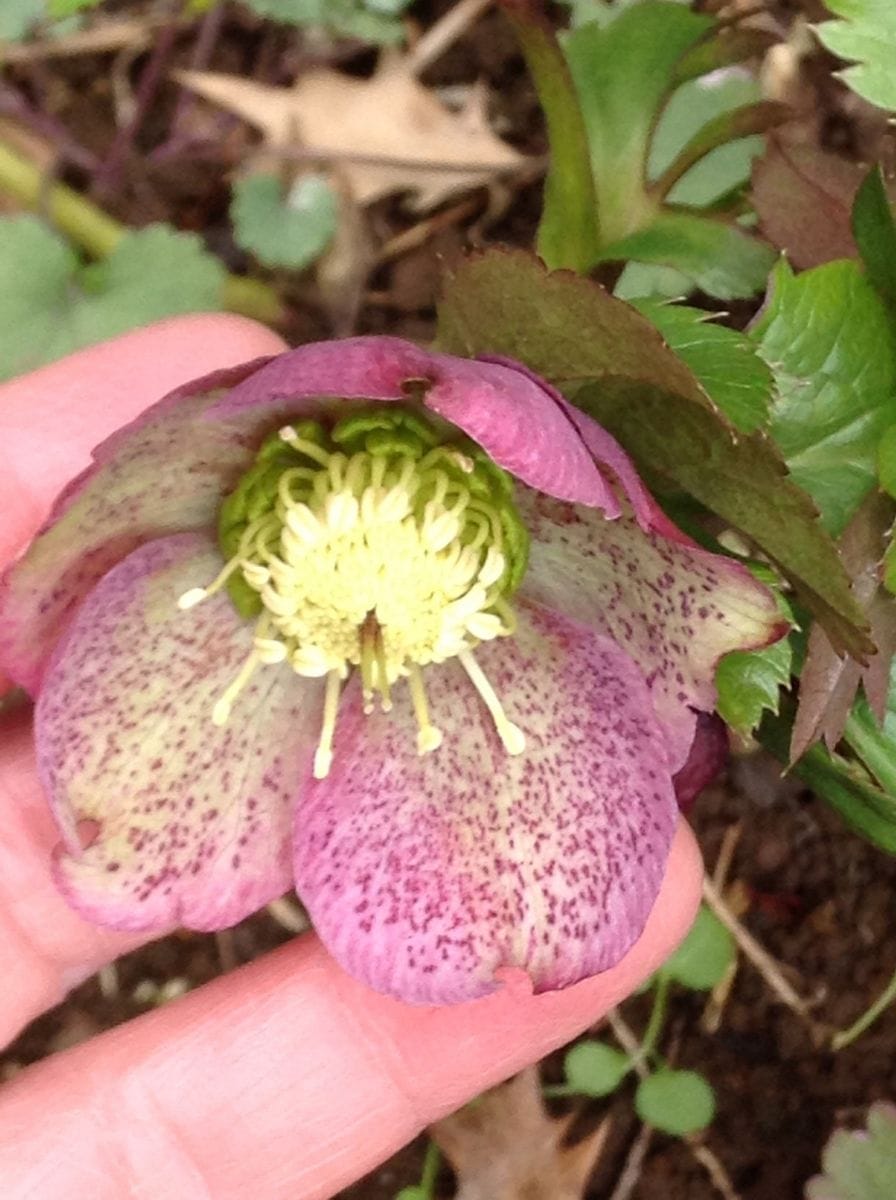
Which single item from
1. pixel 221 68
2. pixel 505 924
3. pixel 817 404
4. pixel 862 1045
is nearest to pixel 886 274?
pixel 817 404

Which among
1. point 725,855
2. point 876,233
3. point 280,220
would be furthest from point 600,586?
point 280,220

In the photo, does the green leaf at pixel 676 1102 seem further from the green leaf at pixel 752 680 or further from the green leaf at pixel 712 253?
the green leaf at pixel 712 253

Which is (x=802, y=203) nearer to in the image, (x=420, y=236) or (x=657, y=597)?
(x=657, y=597)

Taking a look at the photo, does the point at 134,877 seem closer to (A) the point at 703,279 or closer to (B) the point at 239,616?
(B) the point at 239,616

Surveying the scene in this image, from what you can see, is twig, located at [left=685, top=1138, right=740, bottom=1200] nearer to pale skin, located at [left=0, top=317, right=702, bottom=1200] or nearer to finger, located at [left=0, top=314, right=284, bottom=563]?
pale skin, located at [left=0, top=317, right=702, bottom=1200]

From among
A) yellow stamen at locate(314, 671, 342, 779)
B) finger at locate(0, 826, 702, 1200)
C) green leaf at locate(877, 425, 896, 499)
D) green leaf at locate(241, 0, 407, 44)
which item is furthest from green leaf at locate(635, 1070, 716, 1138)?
green leaf at locate(241, 0, 407, 44)
